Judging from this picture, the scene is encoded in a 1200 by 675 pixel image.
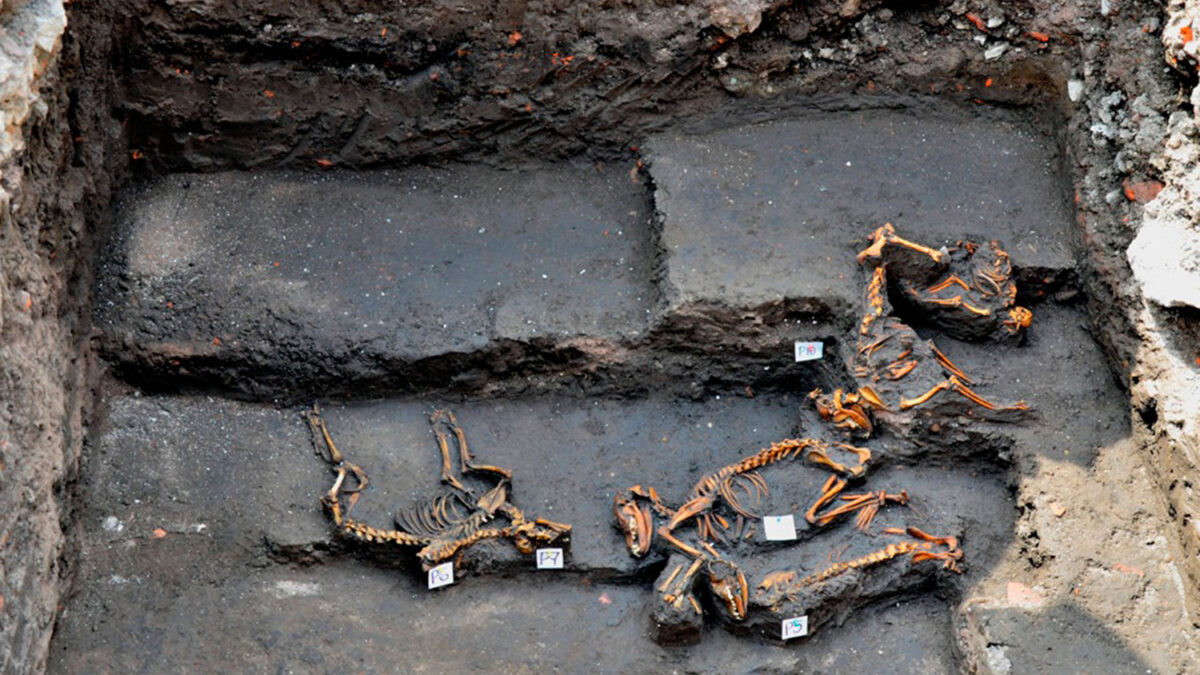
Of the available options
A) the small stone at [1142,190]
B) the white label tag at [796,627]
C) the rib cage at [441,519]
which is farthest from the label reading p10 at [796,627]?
the small stone at [1142,190]

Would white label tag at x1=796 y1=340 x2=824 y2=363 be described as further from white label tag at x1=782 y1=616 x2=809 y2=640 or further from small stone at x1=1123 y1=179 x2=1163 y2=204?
small stone at x1=1123 y1=179 x2=1163 y2=204

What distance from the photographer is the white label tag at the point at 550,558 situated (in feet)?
20.6

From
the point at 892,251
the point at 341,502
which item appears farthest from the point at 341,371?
the point at 892,251

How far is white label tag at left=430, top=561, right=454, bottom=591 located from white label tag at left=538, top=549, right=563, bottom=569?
1.23ft

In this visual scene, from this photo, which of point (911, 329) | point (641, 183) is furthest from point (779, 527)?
point (641, 183)

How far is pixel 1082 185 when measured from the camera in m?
6.87

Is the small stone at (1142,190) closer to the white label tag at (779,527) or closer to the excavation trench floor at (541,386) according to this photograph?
the excavation trench floor at (541,386)

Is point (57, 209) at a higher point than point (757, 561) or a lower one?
higher

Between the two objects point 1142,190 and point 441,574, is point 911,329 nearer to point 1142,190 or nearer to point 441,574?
point 1142,190

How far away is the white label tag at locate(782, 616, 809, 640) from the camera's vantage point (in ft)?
20.0

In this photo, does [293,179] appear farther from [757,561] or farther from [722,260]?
[757,561]

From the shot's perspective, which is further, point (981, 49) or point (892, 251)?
point (981, 49)

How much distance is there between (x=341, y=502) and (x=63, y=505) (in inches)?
44.4

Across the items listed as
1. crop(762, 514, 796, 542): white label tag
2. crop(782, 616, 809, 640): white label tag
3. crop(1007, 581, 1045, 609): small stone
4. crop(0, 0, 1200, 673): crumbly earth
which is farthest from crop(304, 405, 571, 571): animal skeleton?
crop(1007, 581, 1045, 609): small stone
